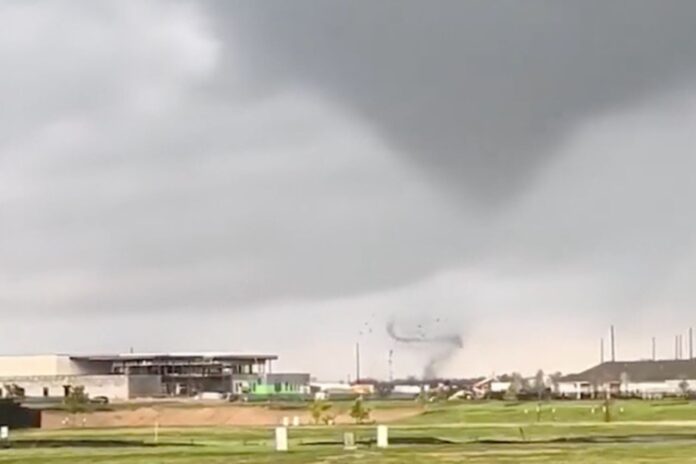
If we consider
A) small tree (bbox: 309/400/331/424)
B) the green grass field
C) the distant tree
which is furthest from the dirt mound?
the green grass field

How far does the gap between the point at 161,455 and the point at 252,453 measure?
4.44 meters

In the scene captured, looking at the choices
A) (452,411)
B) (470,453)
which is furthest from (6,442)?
(452,411)

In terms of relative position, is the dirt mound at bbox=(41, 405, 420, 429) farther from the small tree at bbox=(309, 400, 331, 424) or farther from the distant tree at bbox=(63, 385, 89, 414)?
the distant tree at bbox=(63, 385, 89, 414)

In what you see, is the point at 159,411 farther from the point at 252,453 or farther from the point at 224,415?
the point at 252,453

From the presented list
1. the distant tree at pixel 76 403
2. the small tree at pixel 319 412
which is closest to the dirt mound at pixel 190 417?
the small tree at pixel 319 412

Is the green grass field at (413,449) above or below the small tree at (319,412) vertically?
above

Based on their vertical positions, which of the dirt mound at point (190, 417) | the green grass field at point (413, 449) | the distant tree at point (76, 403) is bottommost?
the dirt mound at point (190, 417)

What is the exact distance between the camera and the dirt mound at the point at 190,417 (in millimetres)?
144125

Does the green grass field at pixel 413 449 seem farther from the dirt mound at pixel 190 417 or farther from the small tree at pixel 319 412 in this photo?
the dirt mound at pixel 190 417

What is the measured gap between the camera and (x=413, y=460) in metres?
54.7

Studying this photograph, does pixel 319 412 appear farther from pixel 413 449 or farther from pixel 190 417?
pixel 413 449

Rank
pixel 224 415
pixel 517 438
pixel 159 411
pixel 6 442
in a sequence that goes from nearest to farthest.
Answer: pixel 517 438 → pixel 6 442 → pixel 224 415 → pixel 159 411

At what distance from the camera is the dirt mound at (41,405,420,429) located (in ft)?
473

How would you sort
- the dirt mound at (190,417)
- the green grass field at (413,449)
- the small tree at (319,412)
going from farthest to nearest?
1. the dirt mound at (190,417)
2. the small tree at (319,412)
3. the green grass field at (413,449)
